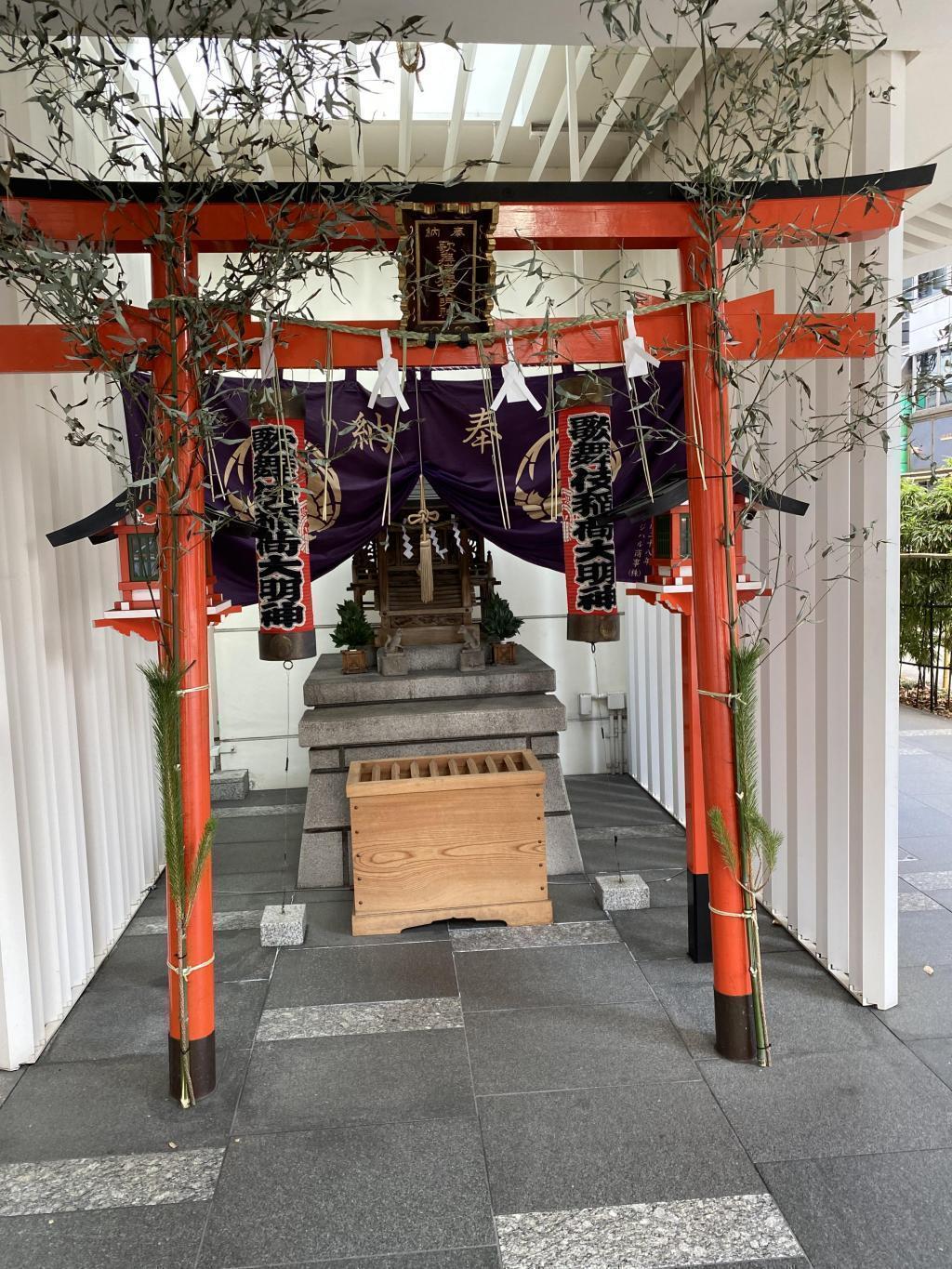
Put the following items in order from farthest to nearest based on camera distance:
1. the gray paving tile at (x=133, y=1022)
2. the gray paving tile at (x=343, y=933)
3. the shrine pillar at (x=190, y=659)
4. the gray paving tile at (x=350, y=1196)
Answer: the gray paving tile at (x=343, y=933) → the gray paving tile at (x=133, y=1022) → the shrine pillar at (x=190, y=659) → the gray paving tile at (x=350, y=1196)

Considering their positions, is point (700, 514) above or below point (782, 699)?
above

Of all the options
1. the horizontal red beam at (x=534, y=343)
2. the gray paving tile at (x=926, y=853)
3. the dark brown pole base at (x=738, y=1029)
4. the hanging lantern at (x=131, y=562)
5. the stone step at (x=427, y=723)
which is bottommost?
the gray paving tile at (x=926, y=853)

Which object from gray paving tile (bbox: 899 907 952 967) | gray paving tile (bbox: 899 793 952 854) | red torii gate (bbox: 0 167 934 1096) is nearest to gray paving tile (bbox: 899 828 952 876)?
gray paving tile (bbox: 899 793 952 854)

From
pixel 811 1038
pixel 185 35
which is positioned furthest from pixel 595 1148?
pixel 185 35

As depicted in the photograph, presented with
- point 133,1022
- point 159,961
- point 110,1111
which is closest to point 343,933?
point 159,961

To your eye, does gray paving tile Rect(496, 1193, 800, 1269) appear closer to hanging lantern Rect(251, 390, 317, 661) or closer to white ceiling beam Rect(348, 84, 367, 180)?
hanging lantern Rect(251, 390, 317, 661)

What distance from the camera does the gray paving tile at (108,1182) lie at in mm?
2641

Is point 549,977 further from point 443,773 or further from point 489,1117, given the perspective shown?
point 443,773

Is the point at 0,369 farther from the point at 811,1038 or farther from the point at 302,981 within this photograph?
the point at 811,1038

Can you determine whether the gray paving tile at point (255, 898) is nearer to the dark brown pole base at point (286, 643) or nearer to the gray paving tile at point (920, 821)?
the dark brown pole base at point (286, 643)

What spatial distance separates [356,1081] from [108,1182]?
83cm

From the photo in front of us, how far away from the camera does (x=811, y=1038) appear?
3.41m

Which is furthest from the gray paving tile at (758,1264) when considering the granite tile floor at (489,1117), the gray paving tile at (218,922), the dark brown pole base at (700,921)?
the gray paving tile at (218,922)

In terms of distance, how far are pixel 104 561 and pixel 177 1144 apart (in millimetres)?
2782
